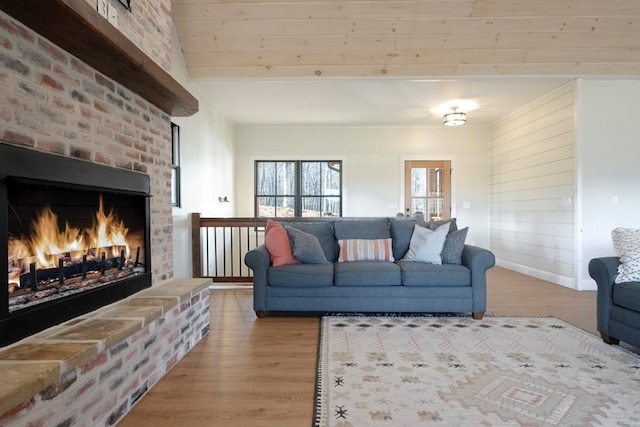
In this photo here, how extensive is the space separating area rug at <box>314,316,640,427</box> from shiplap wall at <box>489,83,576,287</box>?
2205mm

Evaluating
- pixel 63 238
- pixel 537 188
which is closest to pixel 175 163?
pixel 63 238

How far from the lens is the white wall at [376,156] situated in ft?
23.5

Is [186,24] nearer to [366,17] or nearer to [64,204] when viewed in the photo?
[366,17]

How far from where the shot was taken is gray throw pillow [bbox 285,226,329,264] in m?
→ 3.59

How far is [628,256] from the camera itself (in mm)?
2566

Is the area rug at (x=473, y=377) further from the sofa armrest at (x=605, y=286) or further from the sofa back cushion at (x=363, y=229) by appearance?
the sofa back cushion at (x=363, y=229)

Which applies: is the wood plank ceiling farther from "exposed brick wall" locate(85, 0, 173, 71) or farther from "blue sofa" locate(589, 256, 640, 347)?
"blue sofa" locate(589, 256, 640, 347)

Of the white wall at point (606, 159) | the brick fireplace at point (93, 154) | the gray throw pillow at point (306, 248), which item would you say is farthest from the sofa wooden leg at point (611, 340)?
the brick fireplace at point (93, 154)

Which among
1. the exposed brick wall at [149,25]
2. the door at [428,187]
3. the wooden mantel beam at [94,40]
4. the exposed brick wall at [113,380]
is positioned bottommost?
the exposed brick wall at [113,380]

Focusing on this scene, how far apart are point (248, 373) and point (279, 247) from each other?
5.01 ft

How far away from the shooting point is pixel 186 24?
394cm

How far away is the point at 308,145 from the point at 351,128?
95 centimetres

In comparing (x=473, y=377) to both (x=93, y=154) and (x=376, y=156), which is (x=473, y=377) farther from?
(x=376, y=156)

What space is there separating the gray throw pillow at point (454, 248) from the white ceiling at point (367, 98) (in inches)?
81.7
